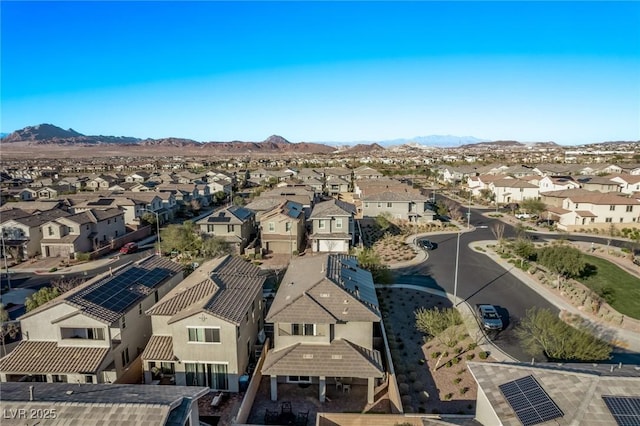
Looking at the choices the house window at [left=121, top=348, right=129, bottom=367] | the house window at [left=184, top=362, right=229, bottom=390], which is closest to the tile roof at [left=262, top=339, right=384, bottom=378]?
the house window at [left=184, top=362, right=229, bottom=390]

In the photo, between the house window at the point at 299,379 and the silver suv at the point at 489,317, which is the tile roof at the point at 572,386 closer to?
the house window at the point at 299,379

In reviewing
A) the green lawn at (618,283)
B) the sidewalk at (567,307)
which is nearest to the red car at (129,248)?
the sidewalk at (567,307)

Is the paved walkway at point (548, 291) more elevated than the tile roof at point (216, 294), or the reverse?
the tile roof at point (216, 294)

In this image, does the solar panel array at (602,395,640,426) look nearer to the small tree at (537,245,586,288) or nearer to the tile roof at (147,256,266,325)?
the tile roof at (147,256,266,325)

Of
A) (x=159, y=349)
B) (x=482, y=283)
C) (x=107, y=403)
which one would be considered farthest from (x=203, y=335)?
(x=482, y=283)

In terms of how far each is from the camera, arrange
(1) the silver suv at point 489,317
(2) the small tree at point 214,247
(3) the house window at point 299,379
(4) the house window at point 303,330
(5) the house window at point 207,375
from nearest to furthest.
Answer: (5) the house window at point 207,375, (4) the house window at point 303,330, (3) the house window at point 299,379, (1) the silver suv at point 489,317, (2) the small tree at point 214,247

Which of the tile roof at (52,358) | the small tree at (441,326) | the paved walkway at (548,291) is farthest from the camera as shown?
the paved walkway at (548,291)

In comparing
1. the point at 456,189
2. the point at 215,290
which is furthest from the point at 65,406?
the point at 456,189
